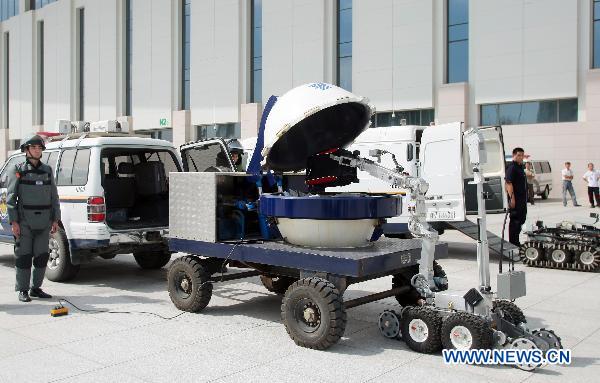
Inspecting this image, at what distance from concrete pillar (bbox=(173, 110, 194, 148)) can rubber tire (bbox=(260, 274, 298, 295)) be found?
30040 millimetres

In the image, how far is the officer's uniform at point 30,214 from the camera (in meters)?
7.30

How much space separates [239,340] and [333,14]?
27.7 meters

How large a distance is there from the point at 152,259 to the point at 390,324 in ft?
18.3

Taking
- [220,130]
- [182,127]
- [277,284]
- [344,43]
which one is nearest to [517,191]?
[277,284]

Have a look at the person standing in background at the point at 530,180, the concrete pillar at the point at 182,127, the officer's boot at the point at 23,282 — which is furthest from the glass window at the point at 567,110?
the officer's boot at the point at 23,282

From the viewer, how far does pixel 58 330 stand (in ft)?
19.8

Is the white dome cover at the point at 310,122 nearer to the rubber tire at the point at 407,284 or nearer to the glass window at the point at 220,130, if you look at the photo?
the rubber tire at the point at 407,284

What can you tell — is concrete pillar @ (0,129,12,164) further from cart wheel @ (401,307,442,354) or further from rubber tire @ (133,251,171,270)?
cart wheel @ (401,307,442,354)

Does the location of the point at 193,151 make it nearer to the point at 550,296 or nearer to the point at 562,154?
the point at 550,296

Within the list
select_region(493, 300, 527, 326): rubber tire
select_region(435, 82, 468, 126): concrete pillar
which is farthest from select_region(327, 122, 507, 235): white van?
select_region(435, 82, 468, 126): concrete pillar

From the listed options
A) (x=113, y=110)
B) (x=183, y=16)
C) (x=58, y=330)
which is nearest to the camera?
(x=58, y=330)

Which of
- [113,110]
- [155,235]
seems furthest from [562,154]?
[113,110]

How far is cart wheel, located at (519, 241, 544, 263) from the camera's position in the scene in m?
9.98

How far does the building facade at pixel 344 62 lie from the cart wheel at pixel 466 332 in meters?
23.7
